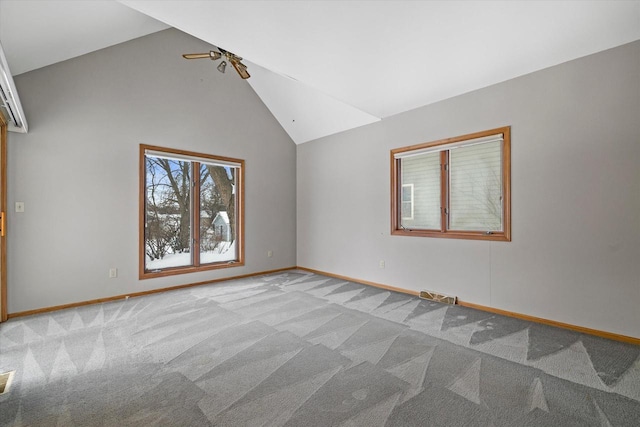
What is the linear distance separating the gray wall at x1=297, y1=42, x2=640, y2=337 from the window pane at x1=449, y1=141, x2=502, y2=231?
25 centimetres

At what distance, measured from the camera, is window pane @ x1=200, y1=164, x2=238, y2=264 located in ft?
16.3

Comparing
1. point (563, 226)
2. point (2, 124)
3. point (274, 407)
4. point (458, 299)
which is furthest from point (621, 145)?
point (2, 124)

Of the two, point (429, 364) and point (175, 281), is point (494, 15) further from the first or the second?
point (175, 281)

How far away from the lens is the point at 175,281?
4520 millimetres

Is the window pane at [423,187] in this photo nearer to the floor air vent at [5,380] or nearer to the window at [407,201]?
the window at [407,201]

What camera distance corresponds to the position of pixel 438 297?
153 inches

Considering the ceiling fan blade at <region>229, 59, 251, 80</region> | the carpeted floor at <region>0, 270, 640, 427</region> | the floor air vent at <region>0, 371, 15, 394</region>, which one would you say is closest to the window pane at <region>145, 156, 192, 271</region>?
the carpeted floor at <region>0, 270, 640, 427</region>

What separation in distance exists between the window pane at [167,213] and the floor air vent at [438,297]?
11.9 feet

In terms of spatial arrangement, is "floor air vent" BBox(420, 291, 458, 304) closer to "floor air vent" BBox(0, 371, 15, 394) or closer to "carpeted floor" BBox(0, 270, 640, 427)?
"carpeted floor" BBox(0, 270, 640, 427)

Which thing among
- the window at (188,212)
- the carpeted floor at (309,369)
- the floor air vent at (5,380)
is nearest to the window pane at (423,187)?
the carpeted floor at (309,369)

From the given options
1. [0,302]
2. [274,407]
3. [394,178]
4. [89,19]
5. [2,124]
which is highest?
[89,19]

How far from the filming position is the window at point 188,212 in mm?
4371

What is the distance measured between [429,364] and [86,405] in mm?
2313

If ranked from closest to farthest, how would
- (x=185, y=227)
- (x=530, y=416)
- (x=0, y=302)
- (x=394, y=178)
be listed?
1. (x=530, y=416)
2. (x=0, y=302)
3. (x=394, y=178)
4. (x=185, y=227)
